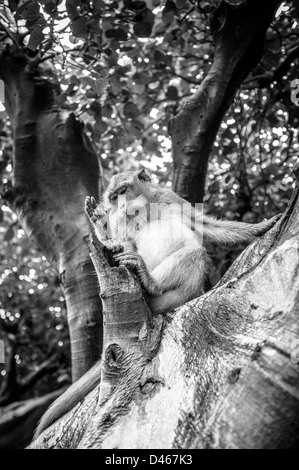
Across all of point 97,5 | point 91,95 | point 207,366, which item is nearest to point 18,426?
point 207,366

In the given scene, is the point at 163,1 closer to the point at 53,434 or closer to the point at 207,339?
the point at 207,339

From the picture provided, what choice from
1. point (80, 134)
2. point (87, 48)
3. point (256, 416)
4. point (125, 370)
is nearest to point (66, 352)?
point (80, 134)

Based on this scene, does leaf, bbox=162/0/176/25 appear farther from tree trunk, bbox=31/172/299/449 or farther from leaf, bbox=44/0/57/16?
tree trunk, bbox=31/172/299/449

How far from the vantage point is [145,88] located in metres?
4.68

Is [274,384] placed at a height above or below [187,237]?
below

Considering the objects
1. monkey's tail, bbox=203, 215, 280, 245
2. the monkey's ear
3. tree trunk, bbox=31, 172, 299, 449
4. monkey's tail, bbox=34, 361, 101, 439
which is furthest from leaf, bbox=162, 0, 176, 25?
monkey's tail, bbox=34, 361, 101, 439

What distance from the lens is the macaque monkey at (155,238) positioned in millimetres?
2418

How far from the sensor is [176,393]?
5.31 ft

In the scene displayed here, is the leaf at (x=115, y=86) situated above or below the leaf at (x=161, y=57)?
below

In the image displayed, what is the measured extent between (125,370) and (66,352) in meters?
6.35

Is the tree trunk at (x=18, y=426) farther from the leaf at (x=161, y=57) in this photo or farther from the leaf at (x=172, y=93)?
the leaf at (x=161, y=57)

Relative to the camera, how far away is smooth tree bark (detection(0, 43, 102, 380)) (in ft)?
10.2

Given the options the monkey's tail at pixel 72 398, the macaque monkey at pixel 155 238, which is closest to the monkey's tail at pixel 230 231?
the macaque monkey at pixel 155 238

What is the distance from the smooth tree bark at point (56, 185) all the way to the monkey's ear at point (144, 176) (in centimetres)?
37
